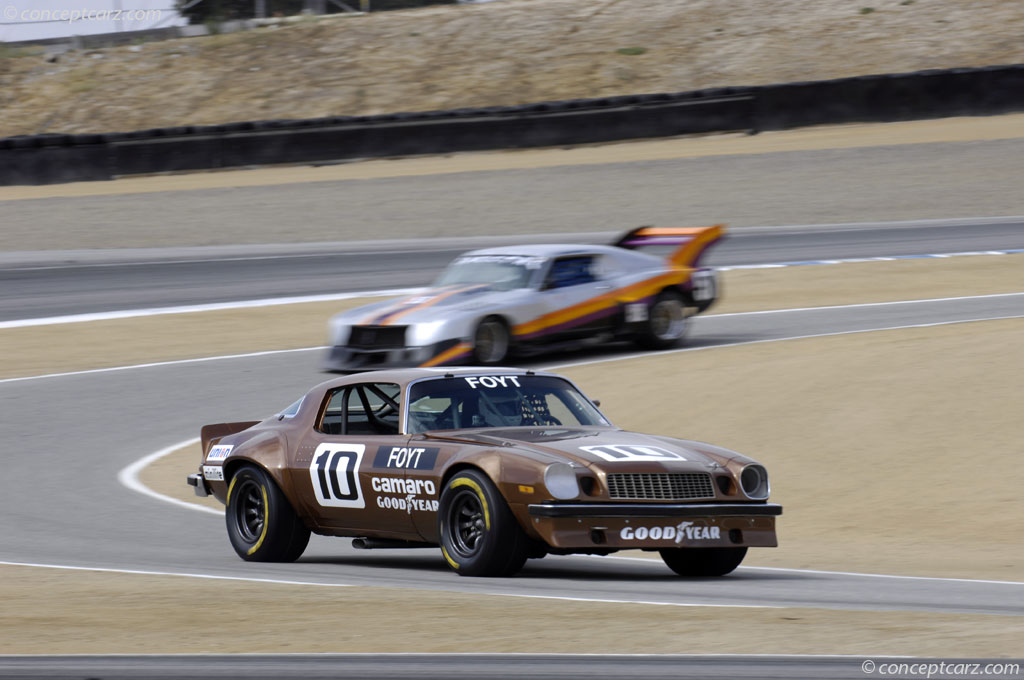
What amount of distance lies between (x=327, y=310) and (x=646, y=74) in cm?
2641

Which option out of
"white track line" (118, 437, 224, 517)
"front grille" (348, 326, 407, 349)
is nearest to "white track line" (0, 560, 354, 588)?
"white track line" (118, 437, 224, 517)

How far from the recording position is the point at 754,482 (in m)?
7.66

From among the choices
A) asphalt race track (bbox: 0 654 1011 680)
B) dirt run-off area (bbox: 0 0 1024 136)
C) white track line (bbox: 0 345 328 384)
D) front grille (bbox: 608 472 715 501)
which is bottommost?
dirt run-off area (bbox: 0 0 1024 136)

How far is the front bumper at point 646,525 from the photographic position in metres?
7.08

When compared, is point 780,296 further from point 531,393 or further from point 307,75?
point 307,75

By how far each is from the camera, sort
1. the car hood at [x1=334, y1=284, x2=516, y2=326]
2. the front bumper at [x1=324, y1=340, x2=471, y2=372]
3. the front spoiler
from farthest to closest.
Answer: the car hood at [x1=334, y1=284, x2=516, y2=326] → the front bumper at [x1=324, y1=340, x2=471, y2=372] → the front spoiler

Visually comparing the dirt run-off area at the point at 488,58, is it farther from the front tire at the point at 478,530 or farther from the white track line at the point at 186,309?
the front tire at the point at 478,530

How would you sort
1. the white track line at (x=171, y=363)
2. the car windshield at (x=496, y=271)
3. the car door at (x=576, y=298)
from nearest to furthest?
1. the car door at (x=576, y=298)
2. the car windshield at (x=496, y=271)
3. the white track line at (x=171, y=363)

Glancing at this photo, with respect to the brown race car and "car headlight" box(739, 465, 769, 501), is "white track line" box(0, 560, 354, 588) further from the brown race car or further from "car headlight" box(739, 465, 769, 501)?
"car headlight" box(739, 465, 769, 501)

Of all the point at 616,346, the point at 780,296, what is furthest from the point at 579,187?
the point at 616,346

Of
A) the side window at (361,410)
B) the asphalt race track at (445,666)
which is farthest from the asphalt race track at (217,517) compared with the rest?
the side window at (361,410)

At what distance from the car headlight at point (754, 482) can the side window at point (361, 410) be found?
191 centimetres

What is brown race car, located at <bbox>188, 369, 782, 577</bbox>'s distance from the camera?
283 inches

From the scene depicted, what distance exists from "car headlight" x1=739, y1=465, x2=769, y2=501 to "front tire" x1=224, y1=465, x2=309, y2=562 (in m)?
2.46
